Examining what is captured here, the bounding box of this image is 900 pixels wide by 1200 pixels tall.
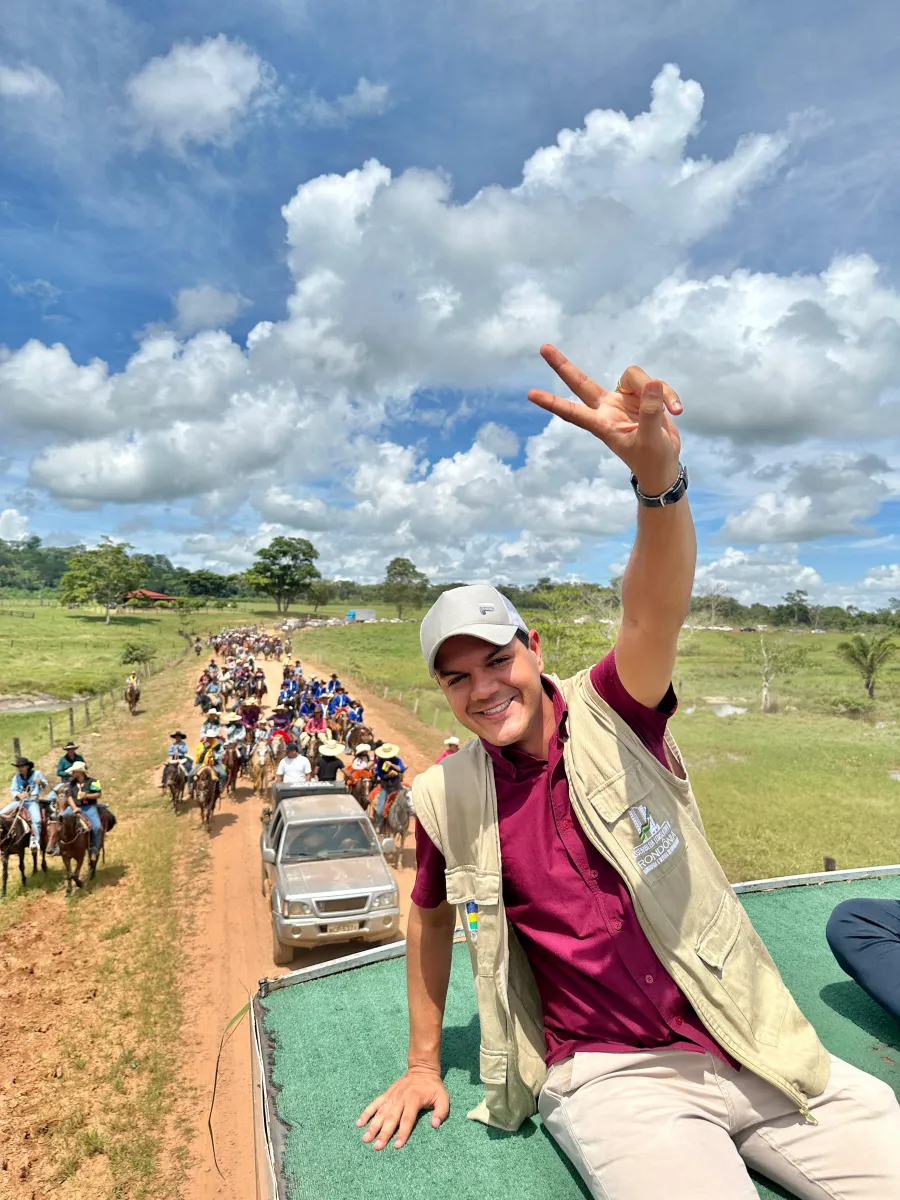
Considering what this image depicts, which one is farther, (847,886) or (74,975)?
(74,975)

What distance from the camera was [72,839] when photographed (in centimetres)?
942

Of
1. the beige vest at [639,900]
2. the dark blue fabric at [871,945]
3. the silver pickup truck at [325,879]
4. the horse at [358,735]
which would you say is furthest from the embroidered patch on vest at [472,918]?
the horse at [358,735]

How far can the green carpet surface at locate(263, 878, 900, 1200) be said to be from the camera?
2.42 m

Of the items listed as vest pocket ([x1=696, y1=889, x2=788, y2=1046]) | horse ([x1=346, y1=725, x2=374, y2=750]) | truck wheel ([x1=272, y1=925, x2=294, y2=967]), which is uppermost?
vest pocket ([x1=696, y1=889, x2=788, y2=1046])

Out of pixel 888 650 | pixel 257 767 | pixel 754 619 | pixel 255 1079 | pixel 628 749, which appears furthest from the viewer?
pixel 754 619

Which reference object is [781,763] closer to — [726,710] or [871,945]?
[726,710]

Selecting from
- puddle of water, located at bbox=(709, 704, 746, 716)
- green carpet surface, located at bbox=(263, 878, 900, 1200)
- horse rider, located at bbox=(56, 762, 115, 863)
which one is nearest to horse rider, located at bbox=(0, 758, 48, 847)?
horse rider, located at bbox=(56, 762, 115, 863)

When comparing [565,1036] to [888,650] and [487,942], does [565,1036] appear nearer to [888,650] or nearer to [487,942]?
[487,942]

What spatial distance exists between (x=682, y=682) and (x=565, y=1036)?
3842cm

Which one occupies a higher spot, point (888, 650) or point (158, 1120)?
point (888, 650)

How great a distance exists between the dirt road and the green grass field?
6.96 m

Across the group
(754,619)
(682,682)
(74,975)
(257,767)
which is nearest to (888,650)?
(682,682)

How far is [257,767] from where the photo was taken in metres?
14.7

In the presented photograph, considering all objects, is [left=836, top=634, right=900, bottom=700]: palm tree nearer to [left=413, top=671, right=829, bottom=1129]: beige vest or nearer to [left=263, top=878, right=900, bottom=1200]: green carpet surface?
[left=263, top=878, right=900, bottom=1200]: green carpet surface
